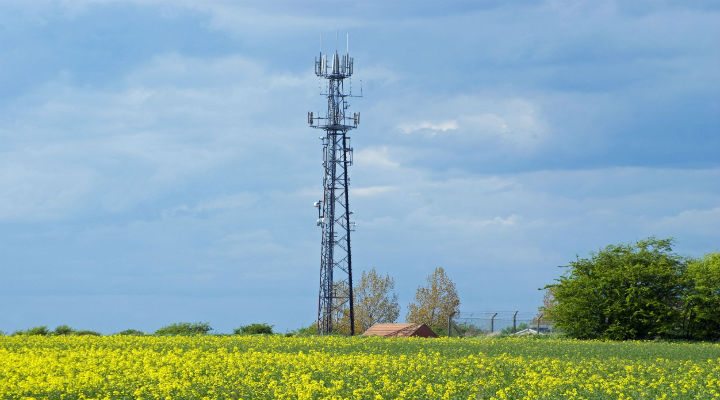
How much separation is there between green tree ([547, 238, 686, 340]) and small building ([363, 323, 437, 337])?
Answer: 6920 millimetres

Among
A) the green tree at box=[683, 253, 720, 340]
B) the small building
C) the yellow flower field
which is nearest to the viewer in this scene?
the yellow flower field

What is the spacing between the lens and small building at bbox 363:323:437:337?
51438 millimetres

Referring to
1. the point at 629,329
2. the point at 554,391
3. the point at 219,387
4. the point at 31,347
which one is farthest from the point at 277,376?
the point at 629,329

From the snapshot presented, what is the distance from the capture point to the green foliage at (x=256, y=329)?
172ft

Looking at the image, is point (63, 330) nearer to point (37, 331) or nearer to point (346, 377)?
point (37, 331)

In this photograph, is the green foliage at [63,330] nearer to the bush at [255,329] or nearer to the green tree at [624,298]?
the bush at [255,329]

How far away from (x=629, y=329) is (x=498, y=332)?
7.96 metres

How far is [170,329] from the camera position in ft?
174

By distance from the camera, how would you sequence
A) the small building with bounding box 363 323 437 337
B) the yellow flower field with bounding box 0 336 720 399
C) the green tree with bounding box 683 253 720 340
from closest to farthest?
the yellow flower field with bounding box 0 336 720 399, the green tree with bounding box 683 253 720 340, the small building with bounding box 363 323 437 337

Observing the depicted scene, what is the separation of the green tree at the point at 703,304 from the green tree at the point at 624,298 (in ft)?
1.76

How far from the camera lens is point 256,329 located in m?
52.9

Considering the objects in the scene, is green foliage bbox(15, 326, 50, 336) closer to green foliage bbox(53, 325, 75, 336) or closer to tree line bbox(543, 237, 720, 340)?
green foliage bbox(53, 325, 75, 336)

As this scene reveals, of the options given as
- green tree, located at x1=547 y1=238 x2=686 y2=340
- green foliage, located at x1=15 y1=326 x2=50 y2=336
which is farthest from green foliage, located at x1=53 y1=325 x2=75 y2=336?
green tree, located at x1=547 y1=238 x2=686 y2=340

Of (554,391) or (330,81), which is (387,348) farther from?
(330,81)
